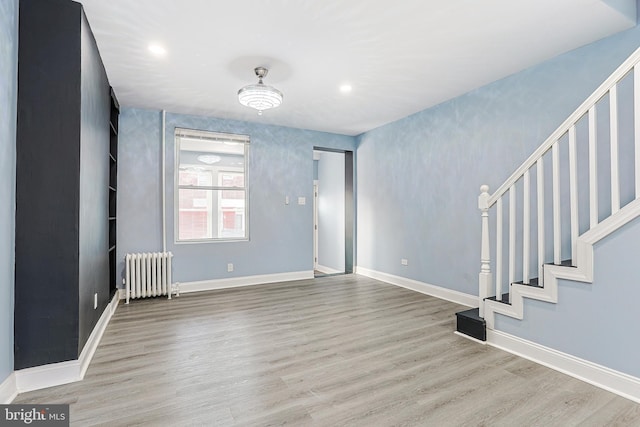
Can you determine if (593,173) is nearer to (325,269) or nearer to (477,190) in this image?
(477,190)

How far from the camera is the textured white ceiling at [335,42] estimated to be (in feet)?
7.45

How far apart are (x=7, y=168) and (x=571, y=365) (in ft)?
13.0

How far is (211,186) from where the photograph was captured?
194 inches

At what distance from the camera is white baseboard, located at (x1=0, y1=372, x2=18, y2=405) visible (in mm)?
1836

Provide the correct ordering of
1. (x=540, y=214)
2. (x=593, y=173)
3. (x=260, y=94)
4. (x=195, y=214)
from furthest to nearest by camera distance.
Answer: (x=195, y=214) < (x=260, y=94) < (x=540, y=214) < (x=593, y=173)

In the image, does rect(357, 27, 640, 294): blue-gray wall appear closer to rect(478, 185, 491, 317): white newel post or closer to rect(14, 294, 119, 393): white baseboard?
rect(478, 185, 491, 317): white newel post

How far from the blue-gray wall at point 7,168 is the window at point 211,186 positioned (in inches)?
104

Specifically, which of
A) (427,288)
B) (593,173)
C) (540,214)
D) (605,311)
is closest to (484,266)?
(540,214)

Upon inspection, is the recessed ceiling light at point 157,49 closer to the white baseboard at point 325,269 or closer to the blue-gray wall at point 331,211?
the blue-gray wall at point 331,211

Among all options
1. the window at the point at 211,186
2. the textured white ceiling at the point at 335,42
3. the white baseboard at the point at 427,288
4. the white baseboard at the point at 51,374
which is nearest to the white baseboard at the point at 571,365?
the white baseboard at the point at 427,288

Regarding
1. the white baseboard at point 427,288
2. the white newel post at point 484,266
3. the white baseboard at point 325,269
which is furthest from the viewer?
→ the white baseboard at point 325,269

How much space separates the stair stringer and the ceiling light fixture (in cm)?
283

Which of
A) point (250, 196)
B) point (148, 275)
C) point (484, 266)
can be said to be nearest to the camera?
point (484, 266)

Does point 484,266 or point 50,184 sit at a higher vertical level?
point 50,184
